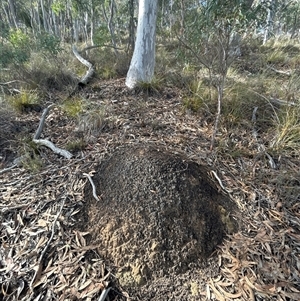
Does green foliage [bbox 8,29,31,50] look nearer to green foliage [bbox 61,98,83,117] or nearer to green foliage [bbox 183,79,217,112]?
green foliage [bbox 61,98,83,117]

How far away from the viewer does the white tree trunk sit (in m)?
3.92

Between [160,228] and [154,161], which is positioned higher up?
[154,161]

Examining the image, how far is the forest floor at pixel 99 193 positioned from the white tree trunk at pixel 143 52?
1.19 meters

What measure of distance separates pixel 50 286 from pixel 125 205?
2.35 feet

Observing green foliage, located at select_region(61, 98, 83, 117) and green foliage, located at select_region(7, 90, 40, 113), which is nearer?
green foliage, located at select_region(61, 98, 83, 117)

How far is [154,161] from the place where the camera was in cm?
207

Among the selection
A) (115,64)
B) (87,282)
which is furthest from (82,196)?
(115,64)

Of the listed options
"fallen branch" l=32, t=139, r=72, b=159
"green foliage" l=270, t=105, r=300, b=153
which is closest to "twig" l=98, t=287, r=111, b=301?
"fallen branch" l=32, t=139, r=72, b=159

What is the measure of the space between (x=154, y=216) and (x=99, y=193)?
51cm

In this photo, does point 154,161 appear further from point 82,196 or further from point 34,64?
point 34,64

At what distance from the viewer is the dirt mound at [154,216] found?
1.64 metres

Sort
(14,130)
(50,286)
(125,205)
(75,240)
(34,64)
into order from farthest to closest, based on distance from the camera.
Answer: (34,64) → (14,130) → (125,205) → (75,240) → (50,286)

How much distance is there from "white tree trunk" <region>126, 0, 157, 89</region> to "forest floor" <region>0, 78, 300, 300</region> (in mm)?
1191

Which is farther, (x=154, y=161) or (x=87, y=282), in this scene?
(x=154, y=161)
